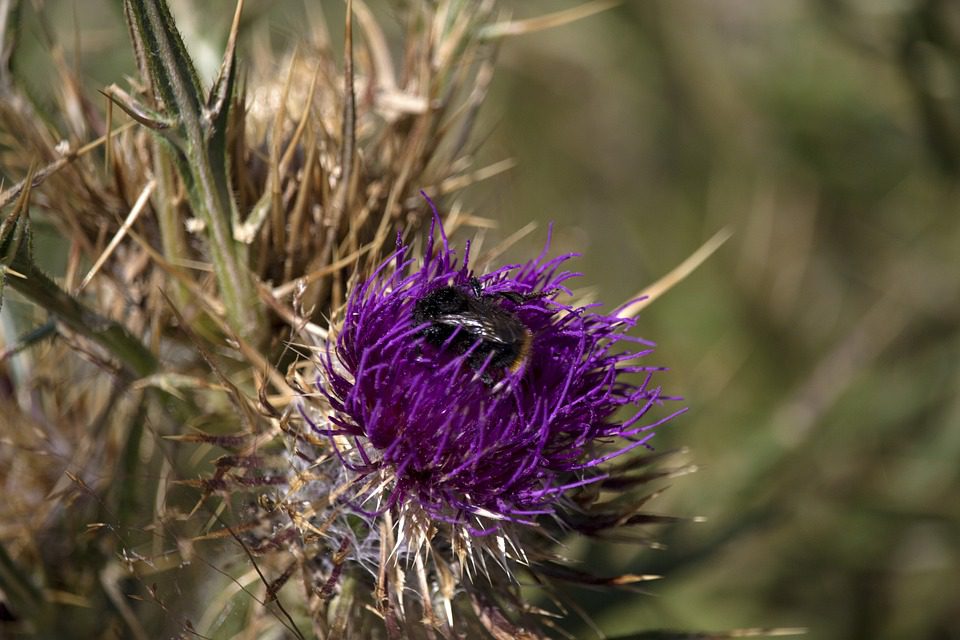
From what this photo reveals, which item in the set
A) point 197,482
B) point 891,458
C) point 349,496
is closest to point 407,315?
point 349,496

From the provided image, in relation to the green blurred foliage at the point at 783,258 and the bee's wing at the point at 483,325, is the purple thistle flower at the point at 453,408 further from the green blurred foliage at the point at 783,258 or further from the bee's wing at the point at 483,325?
the green blurred foliage at the point at 783,258

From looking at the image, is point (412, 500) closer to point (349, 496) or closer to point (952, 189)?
point (349, 496)

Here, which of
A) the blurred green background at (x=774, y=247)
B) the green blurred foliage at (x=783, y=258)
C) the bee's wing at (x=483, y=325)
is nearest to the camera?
the bee's wing at (x=483, y=325)

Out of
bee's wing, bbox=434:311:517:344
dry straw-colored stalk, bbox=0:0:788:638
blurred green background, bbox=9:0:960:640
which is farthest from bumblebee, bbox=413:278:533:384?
blurred green background, bbox=9:0:960:640

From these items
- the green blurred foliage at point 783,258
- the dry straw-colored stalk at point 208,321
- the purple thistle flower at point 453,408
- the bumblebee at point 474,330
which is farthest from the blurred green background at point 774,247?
the bumblebee at point 474,330

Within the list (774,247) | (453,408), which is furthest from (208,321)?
(774,247)

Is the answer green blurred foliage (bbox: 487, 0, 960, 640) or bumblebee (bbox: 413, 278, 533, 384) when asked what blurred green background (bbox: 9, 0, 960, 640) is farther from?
bumblebee (bbox: 413, 278, 533, 384)

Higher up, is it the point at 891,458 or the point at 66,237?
the point at 891,458
